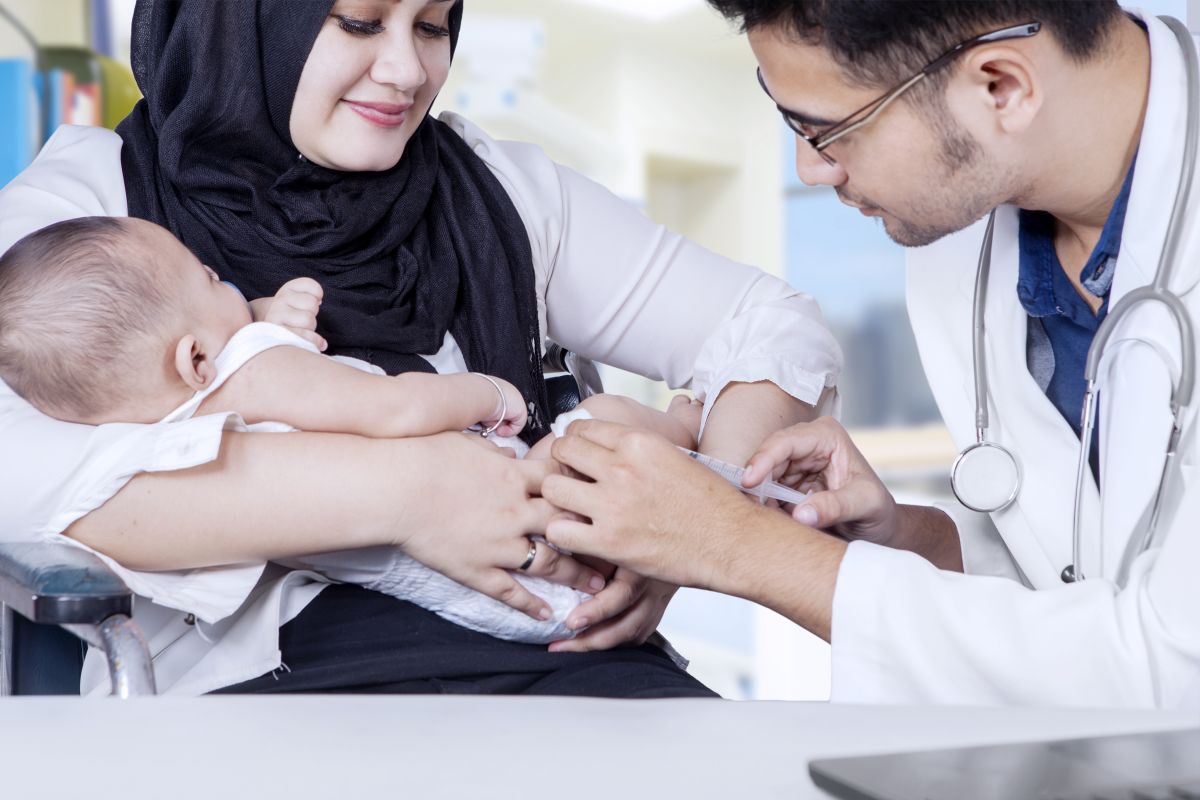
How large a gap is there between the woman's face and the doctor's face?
0.43 meters

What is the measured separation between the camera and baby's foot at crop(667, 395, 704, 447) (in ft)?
5.08

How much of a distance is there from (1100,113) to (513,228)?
2.45 ft

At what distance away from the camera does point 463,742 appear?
0.56 meters

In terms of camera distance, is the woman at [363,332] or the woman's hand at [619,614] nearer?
the woman at [363,332]

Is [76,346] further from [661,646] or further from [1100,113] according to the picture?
[1100,113]

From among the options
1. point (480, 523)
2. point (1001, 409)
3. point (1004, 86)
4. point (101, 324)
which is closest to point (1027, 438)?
point (1001, 409)

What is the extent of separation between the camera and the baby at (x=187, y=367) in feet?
3.92

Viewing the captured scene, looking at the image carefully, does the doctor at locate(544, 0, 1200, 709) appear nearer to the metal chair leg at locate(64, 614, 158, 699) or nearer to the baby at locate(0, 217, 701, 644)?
the baby at locate(0, 217, 701, 644)

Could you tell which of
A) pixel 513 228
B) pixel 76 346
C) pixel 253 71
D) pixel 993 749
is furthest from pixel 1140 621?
pixel 253 71

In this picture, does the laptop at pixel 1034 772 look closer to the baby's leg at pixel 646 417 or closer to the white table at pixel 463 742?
the white table at pixel 463 742

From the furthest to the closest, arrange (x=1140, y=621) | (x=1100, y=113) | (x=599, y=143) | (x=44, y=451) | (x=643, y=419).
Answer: (x=599, y=143)
(x=643, y=419)
(x=1100, y=113)
(x=44, y=451)
(x=1140, y=621)

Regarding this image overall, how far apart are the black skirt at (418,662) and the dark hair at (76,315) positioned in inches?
13.2

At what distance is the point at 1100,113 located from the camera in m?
1.30

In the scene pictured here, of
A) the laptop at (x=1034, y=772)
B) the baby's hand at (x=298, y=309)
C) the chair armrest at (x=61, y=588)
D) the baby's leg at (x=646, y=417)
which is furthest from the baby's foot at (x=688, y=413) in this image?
the laptop at (x=1034, y=772)
